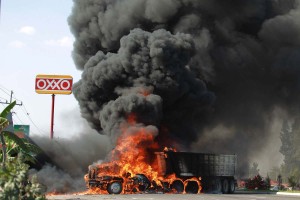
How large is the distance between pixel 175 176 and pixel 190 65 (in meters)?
13.8

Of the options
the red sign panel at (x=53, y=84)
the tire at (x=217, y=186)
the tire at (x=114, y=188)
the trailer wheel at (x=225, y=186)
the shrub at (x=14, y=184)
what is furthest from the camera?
the red sign panel at (x=53, y=84)

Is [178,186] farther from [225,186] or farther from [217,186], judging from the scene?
[225,186]

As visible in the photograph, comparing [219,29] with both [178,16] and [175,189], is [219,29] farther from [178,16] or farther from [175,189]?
[175,189]

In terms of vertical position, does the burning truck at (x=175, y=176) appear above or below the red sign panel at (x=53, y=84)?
below

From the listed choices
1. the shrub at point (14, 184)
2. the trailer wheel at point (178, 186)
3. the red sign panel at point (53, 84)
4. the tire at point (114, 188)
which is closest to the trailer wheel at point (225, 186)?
the trailer wheel at point (178, 186)

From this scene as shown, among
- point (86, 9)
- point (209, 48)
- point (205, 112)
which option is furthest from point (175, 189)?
point (86, 9)

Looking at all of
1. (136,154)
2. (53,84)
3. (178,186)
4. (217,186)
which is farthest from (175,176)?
(53,84)

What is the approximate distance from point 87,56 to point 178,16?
9998 mm

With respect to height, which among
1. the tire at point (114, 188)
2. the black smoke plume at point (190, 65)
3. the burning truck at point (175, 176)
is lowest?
the tire at point (114, 188)

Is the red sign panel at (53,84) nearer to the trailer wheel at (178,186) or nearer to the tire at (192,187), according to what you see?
the tire at (192,187)

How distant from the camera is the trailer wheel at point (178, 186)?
4278cm

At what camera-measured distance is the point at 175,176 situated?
42.9 meters

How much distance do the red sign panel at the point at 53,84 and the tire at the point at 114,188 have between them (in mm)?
31933

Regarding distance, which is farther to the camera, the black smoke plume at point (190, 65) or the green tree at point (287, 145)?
the green tree at point (287, 145)
